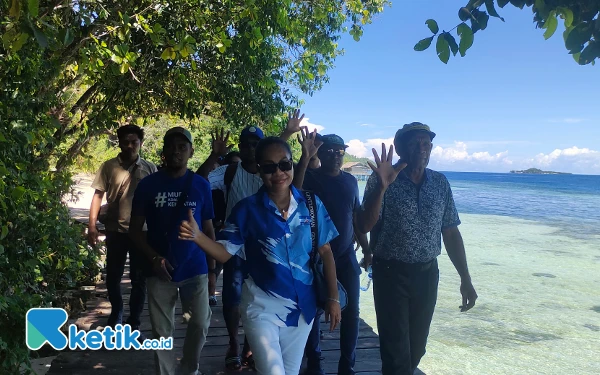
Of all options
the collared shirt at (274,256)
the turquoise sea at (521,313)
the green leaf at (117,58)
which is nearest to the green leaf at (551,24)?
the collared shirt at (274,256)

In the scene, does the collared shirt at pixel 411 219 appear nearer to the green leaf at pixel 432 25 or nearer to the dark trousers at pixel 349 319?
the dark trousers at pixel 349 319

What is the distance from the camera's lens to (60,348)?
4.41m

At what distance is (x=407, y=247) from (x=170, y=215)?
1.60 m

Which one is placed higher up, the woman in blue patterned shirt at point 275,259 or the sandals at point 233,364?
the woman in blue patterned shirt at point 275,259

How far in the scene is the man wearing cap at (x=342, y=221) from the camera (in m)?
3.71

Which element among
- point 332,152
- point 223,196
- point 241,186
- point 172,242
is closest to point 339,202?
point 332,152

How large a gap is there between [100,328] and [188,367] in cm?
188

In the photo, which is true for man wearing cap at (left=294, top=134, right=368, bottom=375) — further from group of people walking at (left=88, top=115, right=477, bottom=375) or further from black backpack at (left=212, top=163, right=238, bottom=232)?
black backpack at (left=212, top=163, right=238, bottom=232)

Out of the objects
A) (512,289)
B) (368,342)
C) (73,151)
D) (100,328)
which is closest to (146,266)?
(100,328)

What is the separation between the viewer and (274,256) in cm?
246

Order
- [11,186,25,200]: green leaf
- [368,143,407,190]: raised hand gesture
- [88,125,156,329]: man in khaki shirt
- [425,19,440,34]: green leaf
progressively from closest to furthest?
1. [425,19,440,34]: green leaf
2. [11,186,25,200]: green leaf
3. [368,143,407,190]: raised hand gesture
4. [88,125,156,329]: man in khaki shirt

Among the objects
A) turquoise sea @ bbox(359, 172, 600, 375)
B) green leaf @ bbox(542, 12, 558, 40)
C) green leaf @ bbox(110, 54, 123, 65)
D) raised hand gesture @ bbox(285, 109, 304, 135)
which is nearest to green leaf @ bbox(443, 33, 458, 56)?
green leaf @ bbox(542, 12, 558, 40)

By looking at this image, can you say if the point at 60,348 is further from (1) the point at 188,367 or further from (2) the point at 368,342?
(2) the point at 368,342

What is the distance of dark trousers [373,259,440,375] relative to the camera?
3268 millimetres
